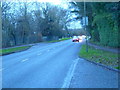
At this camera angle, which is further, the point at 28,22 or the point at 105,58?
the point at 28,22

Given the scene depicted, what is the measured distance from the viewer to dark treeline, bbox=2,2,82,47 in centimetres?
4215

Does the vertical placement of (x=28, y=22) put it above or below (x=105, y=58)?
above

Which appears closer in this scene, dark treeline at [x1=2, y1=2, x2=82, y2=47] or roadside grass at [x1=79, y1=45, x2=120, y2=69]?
roadside grass at [x1=79, y1=45, x2=120, y2=69]

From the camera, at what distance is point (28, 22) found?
54.1 m

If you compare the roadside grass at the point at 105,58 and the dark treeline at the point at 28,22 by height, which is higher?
the dark treeline at the point at 28,22

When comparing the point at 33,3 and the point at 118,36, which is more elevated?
the point at 33,3

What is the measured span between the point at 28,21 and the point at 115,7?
42.1 metres

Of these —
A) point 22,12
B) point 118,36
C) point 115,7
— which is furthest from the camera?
point 22,12

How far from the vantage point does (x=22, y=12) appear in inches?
2025

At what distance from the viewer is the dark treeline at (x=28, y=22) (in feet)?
138

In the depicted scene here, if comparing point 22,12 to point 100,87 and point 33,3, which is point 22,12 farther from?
point 100,87

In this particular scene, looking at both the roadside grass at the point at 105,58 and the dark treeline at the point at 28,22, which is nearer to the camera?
the roadside grass at the point at 105,58

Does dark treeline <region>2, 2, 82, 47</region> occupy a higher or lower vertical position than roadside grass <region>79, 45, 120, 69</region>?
higher

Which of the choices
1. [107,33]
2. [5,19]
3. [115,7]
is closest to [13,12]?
[5,19]
